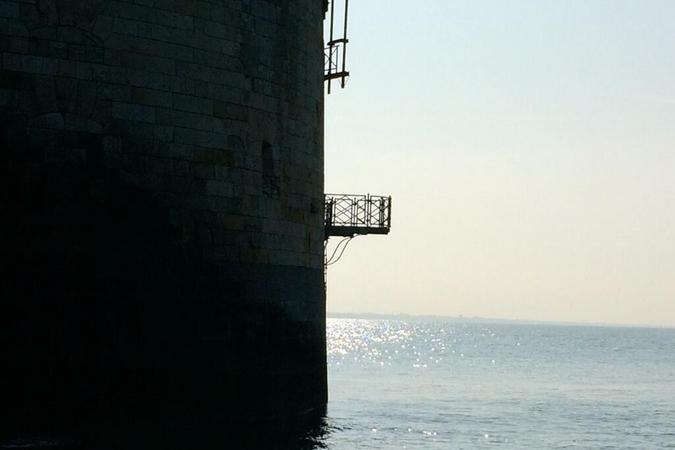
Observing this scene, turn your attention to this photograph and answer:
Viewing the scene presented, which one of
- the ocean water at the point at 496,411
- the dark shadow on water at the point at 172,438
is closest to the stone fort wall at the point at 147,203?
the dark shadow on water at the point at 172,438

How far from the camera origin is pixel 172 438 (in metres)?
22.2

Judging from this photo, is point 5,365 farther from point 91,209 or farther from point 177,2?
point 177,2

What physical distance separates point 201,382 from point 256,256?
8.77 ft

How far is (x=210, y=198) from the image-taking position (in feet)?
75.5

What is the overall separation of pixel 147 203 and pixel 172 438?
4033 millimetres

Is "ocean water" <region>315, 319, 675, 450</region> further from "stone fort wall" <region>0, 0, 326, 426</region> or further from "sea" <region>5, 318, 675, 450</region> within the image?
A: "stone fort wall" <region>0, 0, 326, 426</region>

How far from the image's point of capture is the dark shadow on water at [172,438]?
20.8m

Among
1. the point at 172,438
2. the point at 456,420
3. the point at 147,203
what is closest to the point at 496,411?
the point at 456,420

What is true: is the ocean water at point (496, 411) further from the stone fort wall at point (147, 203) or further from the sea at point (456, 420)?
the stone fort wall at point (147, 203)

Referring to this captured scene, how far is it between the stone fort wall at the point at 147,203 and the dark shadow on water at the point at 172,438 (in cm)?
38

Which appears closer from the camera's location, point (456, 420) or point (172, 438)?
point (172, 438)

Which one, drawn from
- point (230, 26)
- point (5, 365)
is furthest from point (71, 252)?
point (230, 26)

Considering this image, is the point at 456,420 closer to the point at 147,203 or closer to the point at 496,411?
the point at 496,411

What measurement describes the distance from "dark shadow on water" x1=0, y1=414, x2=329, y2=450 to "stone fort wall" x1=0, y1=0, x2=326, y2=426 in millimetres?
382
